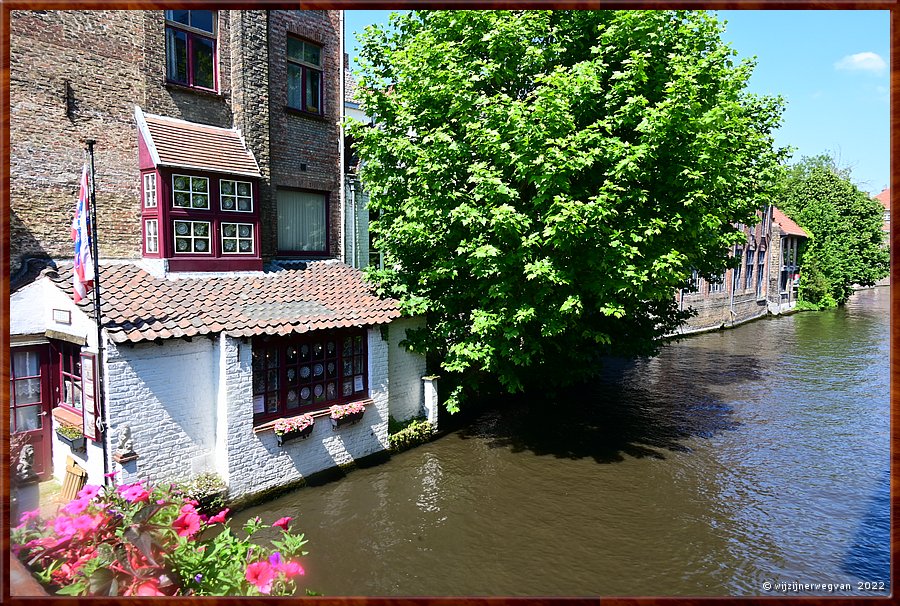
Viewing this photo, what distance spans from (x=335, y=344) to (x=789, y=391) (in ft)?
50.3

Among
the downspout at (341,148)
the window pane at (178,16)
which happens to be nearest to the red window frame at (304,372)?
the downspout at (341,148)

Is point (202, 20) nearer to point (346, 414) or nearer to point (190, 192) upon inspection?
point (190, 192)

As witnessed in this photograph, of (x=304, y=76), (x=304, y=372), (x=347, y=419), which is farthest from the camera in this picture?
(x=304, y=76)

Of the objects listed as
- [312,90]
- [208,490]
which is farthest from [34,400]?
[312,90]

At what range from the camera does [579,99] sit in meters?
10.3

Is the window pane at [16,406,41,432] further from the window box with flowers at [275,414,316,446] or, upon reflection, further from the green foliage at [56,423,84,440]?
the window box with flowers at [275,414,316,446]

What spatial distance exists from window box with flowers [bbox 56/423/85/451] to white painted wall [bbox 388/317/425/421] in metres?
5.92

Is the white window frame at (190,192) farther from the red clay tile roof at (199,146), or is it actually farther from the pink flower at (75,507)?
the pink flower at (75,507)

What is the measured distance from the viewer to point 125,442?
863 centimetres

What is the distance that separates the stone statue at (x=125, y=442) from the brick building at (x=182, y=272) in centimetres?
3

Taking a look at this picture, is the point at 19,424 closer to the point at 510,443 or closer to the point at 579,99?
the point at 510,443

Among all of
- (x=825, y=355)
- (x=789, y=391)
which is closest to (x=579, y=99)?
(x=789, y=391)

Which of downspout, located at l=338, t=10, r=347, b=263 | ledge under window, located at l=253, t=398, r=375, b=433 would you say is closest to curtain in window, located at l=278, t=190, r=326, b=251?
downspout, located at l=338, t=10, r=347, b=263

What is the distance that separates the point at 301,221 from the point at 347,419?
Result: 5462 mm
